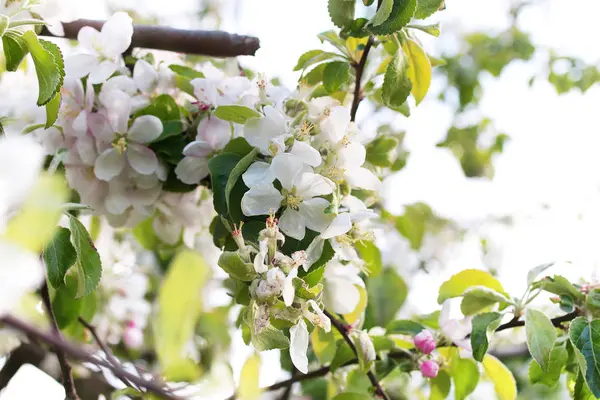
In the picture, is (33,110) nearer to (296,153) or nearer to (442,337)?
(296,153)

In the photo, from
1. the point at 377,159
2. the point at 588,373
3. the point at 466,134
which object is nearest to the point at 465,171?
the point at 466,134

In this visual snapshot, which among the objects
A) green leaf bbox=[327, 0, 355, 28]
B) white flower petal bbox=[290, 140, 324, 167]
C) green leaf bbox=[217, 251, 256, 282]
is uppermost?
green leaf bbox=[327, 0, 355, 28]

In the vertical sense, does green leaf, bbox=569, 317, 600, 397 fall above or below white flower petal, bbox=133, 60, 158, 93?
below

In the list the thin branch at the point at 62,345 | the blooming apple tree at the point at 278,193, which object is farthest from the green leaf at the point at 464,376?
the thin branch at the point at 62,345

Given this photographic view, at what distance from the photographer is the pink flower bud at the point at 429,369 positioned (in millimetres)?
725

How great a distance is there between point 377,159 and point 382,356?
0.24 meters

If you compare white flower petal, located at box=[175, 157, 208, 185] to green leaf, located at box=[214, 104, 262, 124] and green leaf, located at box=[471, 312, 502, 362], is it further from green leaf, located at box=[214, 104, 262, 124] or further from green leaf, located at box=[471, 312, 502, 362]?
green leaf, located at box=[471, 312, 502, 362]

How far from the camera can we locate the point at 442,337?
78cm

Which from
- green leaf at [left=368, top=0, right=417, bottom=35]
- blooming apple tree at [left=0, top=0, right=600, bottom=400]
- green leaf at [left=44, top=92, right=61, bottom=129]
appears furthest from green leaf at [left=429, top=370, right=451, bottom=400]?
green leaf at [left=44, top=92, right=61, bottom=129]

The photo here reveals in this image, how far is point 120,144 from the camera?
72 centimetres

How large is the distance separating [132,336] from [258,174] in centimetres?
103

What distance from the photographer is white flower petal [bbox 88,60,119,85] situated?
733 mm

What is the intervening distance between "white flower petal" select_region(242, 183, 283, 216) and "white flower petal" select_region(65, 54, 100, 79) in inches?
11.5

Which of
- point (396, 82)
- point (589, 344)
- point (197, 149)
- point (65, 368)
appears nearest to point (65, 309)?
point (65, 368)
